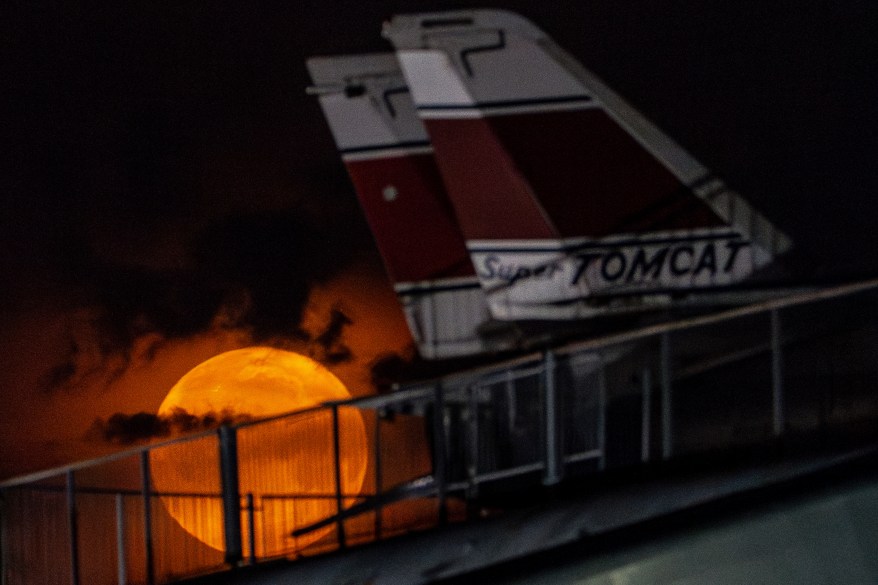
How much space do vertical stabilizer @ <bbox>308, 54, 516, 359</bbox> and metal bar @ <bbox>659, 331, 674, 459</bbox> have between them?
4.83m

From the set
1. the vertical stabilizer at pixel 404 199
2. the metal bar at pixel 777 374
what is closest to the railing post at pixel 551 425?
the metal bar at pixel 777 374

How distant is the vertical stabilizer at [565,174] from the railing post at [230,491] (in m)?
3.35

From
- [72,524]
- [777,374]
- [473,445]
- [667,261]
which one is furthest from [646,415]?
[72,524]

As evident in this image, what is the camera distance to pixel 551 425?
19.1 ft

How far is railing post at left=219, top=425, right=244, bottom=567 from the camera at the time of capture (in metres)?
6.19

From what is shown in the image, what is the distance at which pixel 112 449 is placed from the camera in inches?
469

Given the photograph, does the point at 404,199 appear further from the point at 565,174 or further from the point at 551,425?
the point at 551,425

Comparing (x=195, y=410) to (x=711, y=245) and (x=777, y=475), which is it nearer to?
(x=711, y=245)

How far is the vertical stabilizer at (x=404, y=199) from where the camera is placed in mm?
10555

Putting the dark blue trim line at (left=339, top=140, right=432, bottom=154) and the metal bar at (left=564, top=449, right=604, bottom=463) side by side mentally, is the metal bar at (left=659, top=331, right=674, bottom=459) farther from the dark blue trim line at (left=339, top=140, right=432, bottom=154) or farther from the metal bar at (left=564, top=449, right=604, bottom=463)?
the dark blue trim line at (left=339, top=140, right=432, bottom=154)

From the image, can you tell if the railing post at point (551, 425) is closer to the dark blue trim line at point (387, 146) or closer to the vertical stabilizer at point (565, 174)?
the vertical stabilizer at point (565, 174)

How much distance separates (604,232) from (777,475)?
374 centimetres

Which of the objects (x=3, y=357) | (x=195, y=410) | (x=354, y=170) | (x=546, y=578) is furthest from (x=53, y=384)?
(x=546, y=578)

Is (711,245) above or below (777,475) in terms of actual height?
above
